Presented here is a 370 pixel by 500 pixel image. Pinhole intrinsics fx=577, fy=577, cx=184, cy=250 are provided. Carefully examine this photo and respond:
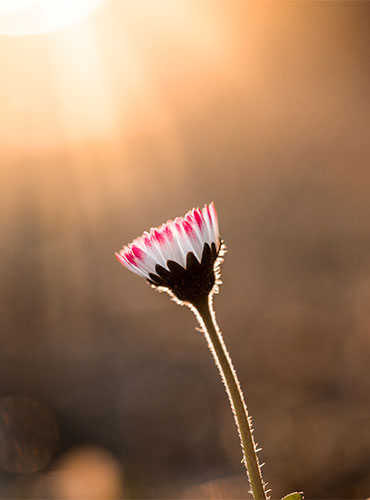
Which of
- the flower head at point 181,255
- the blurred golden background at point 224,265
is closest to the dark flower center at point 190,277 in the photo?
the flower head at point 181,255

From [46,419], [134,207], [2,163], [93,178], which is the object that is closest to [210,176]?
[134,207]

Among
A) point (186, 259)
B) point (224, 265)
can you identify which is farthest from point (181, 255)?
point (224, 265)

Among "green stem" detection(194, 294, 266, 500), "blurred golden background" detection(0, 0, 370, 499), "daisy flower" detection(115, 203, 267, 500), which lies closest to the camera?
"green stem" detection(194, 294, 266, 500)

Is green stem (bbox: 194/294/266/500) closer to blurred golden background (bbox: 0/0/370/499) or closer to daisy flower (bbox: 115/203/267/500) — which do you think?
daisy flower (bbox: 115/203/267/500)

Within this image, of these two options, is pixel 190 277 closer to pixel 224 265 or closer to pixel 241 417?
pixel 241 417

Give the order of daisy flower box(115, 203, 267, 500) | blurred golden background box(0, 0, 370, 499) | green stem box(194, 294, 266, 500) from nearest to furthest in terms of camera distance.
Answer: green stem box(194, 294, 266, 500) < daisy flower box(115, 203, 267, 500) < blurred golden background box(0, 0, 370, 499)

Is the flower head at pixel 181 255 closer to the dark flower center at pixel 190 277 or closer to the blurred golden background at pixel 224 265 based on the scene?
the dark flower center at pixel 190 277

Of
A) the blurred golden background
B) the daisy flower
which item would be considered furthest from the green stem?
the blurred golden background
